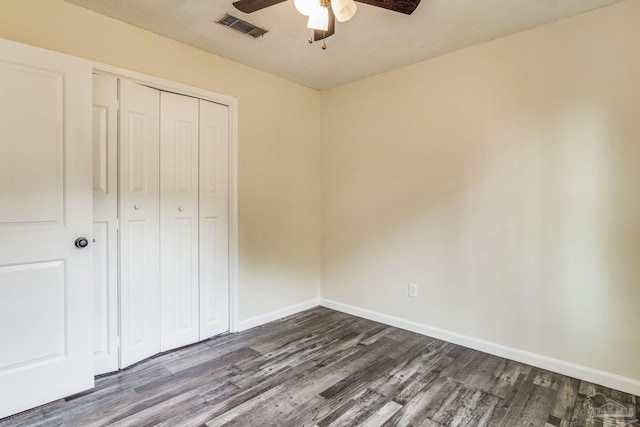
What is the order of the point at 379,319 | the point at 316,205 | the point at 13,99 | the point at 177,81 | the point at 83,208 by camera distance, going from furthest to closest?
1. the point at 316,205
2. the point at 379,319
3. the point at 177,81
4. the point at 83,208
5. the point at 13,99

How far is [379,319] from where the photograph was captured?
3375mm

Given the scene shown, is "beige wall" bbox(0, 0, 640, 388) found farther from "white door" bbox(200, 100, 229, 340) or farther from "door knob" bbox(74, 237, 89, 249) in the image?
Answer: "door knob" bbox(74, 237, 89, 249)

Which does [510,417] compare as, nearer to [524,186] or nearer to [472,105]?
[524,186]

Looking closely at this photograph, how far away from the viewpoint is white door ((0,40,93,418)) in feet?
6.03

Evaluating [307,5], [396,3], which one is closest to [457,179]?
[396,3]

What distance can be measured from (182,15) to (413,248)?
8.51ft

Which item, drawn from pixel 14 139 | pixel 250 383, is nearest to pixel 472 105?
pixel 250 383

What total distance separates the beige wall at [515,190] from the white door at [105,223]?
2197 mm

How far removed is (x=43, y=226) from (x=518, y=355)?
331 centimetres

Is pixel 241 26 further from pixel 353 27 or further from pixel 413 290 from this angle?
pixel 413 290

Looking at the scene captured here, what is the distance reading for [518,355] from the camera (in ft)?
8.31

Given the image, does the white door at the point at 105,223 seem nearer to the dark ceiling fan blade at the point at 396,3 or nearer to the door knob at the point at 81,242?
the door knob at the point at 81,242

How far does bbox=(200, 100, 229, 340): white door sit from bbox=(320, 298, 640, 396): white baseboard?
4.73 ft

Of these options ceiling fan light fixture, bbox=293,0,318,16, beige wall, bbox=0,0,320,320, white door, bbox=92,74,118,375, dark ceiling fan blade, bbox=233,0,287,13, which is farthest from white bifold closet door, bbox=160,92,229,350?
ceiling fan light fixture, bbox=293,0,318,16
